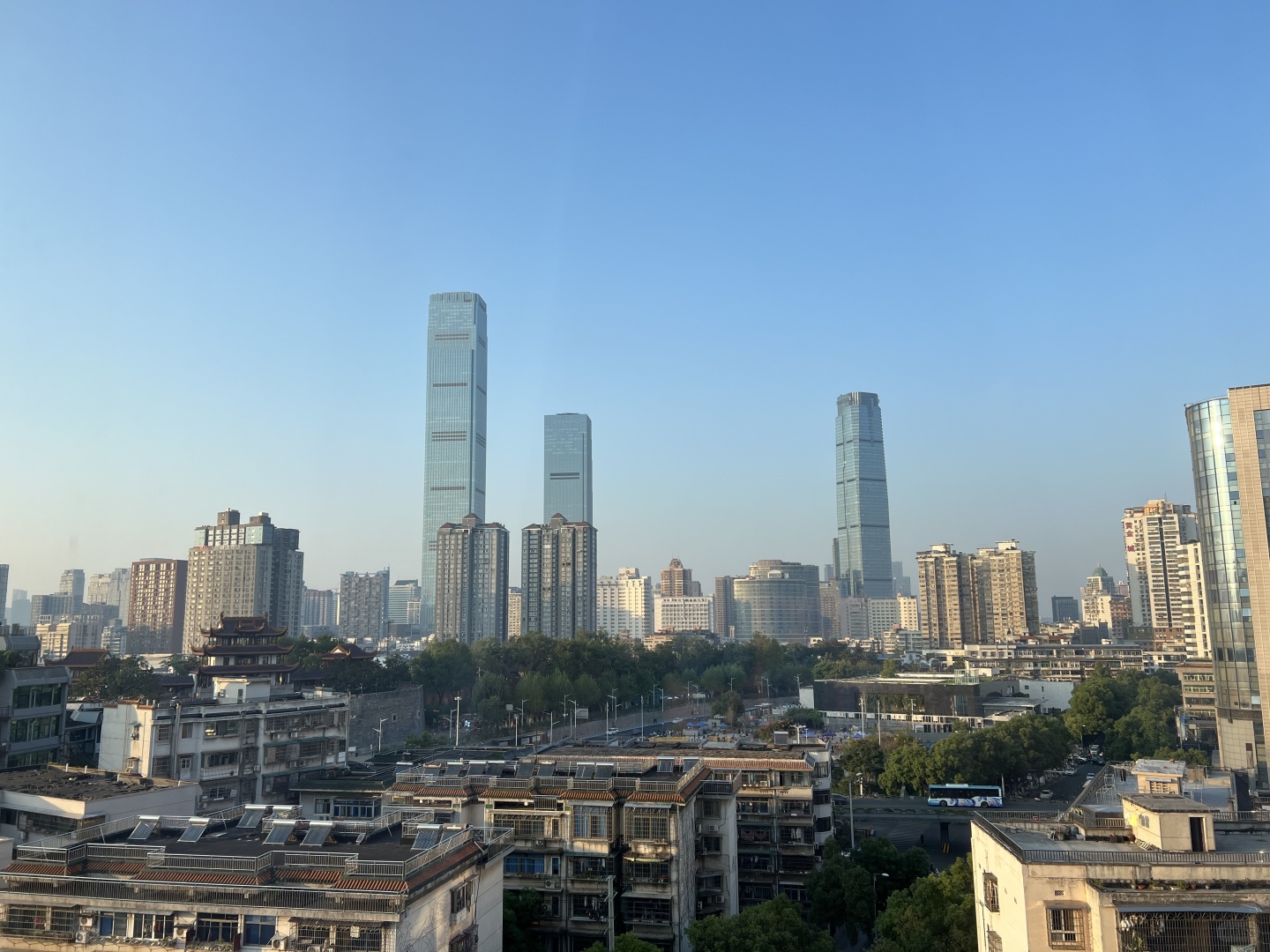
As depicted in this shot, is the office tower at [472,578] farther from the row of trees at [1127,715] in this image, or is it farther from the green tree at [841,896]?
the green tree at [841,896]

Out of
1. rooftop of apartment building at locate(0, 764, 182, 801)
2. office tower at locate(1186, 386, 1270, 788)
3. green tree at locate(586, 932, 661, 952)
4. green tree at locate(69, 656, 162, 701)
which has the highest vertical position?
office tower at locate(1186, 386, 1270, 788)

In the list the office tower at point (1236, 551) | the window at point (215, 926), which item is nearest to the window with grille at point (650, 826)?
the window at point (215, 926)

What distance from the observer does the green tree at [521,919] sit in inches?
748

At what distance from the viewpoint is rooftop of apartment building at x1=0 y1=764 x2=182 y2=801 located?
24469 millimetres

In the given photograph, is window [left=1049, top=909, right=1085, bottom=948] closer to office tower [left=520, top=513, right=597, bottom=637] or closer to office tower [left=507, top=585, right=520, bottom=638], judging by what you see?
office tower [left=520, top=513, right=597, bottom=637]

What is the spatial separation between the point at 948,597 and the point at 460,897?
12438 centimetres

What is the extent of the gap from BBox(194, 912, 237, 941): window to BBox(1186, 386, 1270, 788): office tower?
45.0 m

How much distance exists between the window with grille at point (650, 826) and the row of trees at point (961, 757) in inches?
1052

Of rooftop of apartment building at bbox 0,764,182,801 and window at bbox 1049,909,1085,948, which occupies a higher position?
rooftop of apartment building at bbox 0,764,182,801

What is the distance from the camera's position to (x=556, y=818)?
21359 millimetres

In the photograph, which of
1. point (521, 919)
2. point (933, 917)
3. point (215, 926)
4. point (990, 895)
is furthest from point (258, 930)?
point (933, 917)

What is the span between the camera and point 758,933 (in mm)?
18422

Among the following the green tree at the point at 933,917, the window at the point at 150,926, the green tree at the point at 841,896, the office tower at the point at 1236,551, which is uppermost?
the office tower at the point at 1236,551

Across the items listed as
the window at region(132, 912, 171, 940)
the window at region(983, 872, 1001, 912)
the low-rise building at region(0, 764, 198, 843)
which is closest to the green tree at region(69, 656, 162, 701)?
the low-rise building at region(0, 764, 198, 843)
